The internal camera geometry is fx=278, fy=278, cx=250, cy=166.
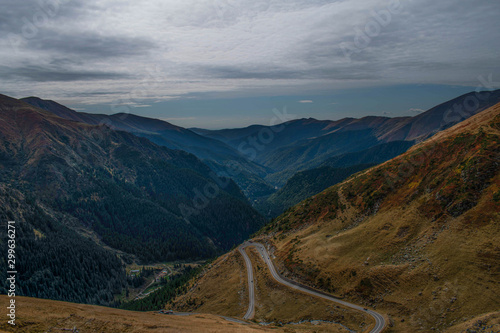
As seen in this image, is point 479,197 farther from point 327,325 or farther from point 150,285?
point 150,285

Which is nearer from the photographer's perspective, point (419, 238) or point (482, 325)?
point (482, 325)

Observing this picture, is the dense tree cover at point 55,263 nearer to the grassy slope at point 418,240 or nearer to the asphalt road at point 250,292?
the grassy slope at point 418,240

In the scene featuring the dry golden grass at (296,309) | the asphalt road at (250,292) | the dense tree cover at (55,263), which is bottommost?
the dense tree cover at (55,263)

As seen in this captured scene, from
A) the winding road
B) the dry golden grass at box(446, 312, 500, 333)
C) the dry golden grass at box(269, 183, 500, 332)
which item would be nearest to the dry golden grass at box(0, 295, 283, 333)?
the winding road

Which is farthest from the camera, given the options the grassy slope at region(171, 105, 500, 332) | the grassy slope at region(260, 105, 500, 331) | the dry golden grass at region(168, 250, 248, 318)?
the dry golden grass at region(168, 250, 248, 318)

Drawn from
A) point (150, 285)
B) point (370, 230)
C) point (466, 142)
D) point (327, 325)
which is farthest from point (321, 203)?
point (150, 285)

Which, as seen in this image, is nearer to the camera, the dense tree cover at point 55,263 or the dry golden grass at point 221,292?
the dry golden grass at point 221,292

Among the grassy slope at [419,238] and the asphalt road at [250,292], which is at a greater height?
the grassy slope at [419,238]

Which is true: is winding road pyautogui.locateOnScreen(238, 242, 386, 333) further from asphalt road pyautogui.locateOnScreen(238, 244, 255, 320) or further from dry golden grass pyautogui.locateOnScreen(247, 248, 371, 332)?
dry golden grass pyautogui.locateOnScreen(247, 248, 371, 332)

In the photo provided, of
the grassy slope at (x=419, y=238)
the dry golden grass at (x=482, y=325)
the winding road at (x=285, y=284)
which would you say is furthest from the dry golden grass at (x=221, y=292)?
the dry golden grass at (x=482, y=325)

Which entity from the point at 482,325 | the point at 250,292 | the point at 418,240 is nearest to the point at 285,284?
the point at 250,292

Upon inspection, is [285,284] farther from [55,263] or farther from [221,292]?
[55,263]
